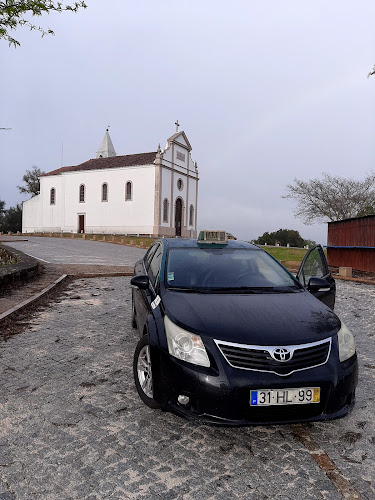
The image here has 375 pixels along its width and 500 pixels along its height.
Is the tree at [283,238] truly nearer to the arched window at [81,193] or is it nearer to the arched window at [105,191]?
the arched window at [105,191]

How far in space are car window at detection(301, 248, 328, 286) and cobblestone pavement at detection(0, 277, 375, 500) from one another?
5.09ft

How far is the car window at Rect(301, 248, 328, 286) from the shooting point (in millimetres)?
5590

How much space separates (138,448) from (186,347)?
781mm

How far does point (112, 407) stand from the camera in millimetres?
3385

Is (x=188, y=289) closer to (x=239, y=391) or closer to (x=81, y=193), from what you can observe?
(x=239, y=391)

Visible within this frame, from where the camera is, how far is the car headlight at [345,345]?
9.84 feet

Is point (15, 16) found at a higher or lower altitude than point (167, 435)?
higher

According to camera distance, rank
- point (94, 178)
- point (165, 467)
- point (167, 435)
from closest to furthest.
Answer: point (165, 467), point (167, 435), point (94, 178)

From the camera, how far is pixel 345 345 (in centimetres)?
309

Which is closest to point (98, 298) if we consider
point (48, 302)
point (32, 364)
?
point (48, 302)

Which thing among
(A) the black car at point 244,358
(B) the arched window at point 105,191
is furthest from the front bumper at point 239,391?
(B) the arched window at point 105,191

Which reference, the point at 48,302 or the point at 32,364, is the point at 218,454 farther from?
the point at 48,302

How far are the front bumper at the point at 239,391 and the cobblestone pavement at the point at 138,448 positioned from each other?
0.27 meters

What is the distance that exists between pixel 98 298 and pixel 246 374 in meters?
6.48
